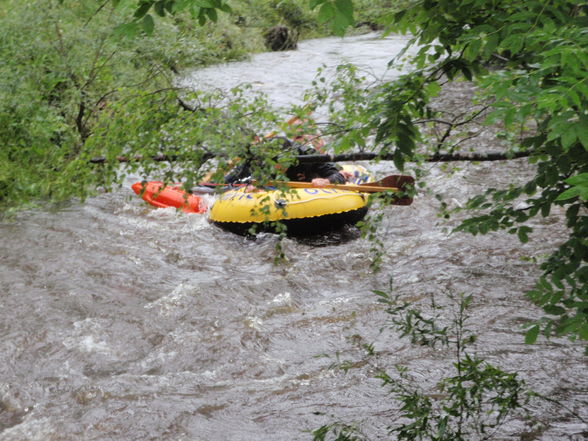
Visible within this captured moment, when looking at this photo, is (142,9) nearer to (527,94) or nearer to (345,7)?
(345,7)

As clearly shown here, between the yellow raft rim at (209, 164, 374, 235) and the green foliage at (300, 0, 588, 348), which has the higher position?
the green foliage at (300, 0, 588, 348)

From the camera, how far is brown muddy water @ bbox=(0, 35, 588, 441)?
13.1 feet

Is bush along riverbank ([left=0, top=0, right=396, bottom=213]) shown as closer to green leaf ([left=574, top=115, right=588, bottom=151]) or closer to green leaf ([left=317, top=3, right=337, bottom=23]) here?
green leaf ([left=317, top=3, right=337, bottom=23])

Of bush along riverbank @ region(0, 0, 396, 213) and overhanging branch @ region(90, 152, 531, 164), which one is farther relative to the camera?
bush along riverbank @ region(0, 0, 396, 213)

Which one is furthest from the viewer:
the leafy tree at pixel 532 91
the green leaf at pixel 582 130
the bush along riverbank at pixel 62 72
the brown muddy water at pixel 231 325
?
the bush along riverbank at pixel 62 72

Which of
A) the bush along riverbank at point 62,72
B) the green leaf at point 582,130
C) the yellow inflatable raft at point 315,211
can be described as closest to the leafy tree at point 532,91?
the green leaf at point 582,130

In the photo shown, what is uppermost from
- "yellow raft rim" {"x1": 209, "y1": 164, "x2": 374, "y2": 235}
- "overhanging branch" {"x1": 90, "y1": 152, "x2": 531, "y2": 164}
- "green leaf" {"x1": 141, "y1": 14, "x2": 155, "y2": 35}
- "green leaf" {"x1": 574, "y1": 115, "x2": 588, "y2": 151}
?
"green leaf" {"x1": 141, "y1": 14, "x2": 155, "y2": 35}

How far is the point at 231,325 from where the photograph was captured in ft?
17.7

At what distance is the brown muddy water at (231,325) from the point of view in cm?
400

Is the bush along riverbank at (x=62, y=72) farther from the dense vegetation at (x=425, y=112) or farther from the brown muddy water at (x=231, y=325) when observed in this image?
the brown muddy water at (x=231, y=325)

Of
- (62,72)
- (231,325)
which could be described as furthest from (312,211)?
(62,72)

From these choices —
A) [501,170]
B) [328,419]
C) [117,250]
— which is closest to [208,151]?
[328,419]

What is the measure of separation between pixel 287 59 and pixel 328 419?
15.7 metres

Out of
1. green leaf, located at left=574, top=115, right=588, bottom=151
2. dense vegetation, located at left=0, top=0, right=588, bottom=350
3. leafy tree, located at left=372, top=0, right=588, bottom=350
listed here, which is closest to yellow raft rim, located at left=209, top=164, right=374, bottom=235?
dense vegetation, located at left=0, top=0, right=588, bottom=350
